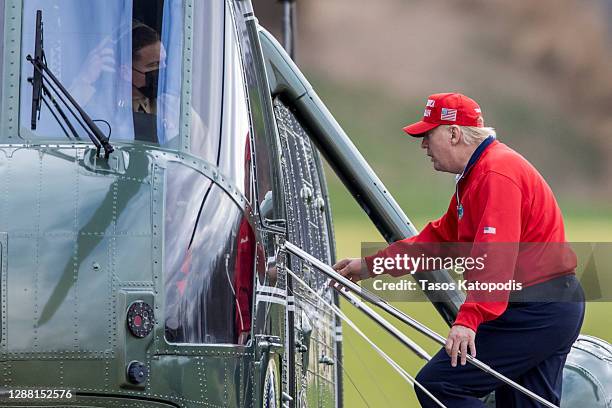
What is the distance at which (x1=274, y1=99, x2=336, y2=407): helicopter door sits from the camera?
296 inches

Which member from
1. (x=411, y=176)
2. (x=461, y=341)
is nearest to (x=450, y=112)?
(x=461, y=341)

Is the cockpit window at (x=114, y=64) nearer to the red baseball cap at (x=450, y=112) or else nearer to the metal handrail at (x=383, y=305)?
the metal handrail at (x=383, y=305)

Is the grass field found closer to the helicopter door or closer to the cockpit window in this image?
the helicopter door

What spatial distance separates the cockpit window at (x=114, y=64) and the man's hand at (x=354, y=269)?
1347mm

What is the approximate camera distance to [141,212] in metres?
5.61

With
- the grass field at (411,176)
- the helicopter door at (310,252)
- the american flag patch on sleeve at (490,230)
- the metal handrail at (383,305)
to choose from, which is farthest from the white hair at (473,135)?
the grass field at (411,176)

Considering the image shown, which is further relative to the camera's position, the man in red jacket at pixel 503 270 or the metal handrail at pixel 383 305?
the metal handrail at pixel 383 305

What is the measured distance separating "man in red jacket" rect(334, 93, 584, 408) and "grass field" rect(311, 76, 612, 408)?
17.5 metres

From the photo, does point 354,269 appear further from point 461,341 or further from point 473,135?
point 461,341

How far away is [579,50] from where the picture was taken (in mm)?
29812

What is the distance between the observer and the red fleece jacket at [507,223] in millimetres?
5801

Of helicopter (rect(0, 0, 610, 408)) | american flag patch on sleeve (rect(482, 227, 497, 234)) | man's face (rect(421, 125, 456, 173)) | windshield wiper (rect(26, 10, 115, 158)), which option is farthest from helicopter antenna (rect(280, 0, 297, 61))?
american flag patch on sleeve (rect(482, 227, 497, 234))

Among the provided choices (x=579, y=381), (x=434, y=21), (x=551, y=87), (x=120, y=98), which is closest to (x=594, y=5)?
(x=551, y=87)

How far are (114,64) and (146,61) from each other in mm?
143
